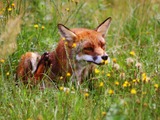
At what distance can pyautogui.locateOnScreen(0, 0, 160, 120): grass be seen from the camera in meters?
5.45

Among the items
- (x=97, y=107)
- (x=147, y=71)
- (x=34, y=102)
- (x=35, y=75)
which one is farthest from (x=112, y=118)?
(x=35, y=75)

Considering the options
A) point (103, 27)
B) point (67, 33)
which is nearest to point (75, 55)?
point (67, 33)

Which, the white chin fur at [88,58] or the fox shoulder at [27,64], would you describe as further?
the fox shoulder at [27,64]

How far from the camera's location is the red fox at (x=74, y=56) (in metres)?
7.38

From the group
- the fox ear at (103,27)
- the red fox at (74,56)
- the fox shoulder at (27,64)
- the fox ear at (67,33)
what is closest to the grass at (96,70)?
the fox shoulder at (27,64)

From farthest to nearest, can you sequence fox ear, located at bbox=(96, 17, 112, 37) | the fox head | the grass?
fox ear, located at bbox=(96, 17, 112, 37), the fox head, the grass

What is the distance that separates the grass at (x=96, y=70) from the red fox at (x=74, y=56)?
0.79 ft

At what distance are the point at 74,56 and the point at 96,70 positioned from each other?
122 cm

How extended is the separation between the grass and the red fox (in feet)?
0.79

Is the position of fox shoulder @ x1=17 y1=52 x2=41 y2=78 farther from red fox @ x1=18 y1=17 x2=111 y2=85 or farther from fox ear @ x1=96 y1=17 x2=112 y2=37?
fox ear @ x1=96 y1=17 x2=112 y2=37

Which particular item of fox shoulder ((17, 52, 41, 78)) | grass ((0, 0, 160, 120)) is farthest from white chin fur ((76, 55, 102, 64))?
fox shoulder ((17, 52, 41, 78))

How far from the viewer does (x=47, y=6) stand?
9.38 m

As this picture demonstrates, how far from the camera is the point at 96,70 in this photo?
626 centimetres

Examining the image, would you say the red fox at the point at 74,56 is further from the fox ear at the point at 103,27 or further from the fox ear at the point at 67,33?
the fox ear at the point at 103,27
